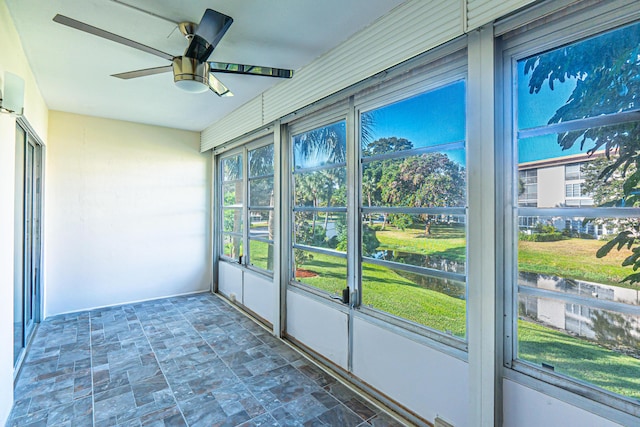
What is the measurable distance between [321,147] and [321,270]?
1.25 m

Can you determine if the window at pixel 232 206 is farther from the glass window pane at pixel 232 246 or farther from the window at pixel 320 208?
the window at pixel 320 208

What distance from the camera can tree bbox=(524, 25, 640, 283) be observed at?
1.29 meters

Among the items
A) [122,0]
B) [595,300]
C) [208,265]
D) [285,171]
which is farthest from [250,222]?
[595,300]

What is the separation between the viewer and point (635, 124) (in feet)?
4.21

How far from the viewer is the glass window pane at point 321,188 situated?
2801mm

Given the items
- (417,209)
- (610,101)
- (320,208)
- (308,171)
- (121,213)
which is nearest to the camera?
(610,101)

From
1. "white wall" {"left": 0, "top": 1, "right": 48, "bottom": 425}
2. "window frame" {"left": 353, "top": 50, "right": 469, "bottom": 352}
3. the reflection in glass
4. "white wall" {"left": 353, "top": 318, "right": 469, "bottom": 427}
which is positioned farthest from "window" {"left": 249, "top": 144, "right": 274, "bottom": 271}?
"white wall" {"left": 0, "top": 1, "right": 48, "bottom": 425}

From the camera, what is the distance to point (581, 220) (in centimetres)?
143

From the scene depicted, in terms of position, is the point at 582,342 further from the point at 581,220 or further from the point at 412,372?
the point at 412,372

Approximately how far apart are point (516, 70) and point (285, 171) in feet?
7.77

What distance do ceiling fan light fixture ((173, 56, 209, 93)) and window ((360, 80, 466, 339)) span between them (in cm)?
128

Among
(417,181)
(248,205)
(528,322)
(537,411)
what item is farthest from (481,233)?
(248,205)

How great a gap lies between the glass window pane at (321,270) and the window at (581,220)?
4.80ft

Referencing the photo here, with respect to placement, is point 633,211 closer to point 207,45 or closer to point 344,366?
point 344,366
